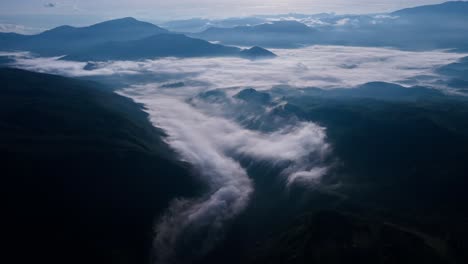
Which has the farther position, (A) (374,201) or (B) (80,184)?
(A) (374,201)

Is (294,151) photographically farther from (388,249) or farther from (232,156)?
(388,249)

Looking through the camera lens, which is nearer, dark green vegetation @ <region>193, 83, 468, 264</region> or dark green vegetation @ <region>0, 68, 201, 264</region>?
dark green vegetation @ <region>193, 83, 468, 264</region>

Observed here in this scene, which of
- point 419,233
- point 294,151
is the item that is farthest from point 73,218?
point 294,151

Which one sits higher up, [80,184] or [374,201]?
[80,184]
